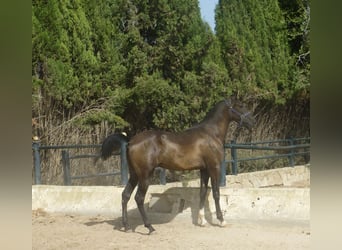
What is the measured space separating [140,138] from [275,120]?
681cm

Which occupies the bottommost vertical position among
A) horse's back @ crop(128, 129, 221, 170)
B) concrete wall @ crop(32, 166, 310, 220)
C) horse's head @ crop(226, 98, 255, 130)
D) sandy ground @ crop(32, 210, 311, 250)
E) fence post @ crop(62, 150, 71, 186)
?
sandy ground @ crop(32, 210, 311, 250)

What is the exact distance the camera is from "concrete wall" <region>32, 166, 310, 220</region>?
15.1 ft

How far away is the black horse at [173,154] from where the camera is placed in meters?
4.65

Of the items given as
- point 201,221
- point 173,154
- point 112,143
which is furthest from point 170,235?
point 112,143

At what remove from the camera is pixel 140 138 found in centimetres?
470

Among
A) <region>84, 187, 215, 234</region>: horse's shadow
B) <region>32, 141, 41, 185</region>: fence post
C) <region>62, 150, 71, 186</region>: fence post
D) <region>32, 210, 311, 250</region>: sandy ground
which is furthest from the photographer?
<region>62, 150, 71, 186</region>: fence post

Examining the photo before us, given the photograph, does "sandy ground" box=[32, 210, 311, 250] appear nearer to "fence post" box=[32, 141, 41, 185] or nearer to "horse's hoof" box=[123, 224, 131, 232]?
"horse's hoof" box=[123, 224, 131, 232]

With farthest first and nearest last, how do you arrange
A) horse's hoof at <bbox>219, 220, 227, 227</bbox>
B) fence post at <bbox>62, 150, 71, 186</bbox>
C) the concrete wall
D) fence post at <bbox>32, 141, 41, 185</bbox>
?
fence post at <bbox>62, 150, 71, 186</bbox>
fence post at <bbox>32, 141, 41, 185</bbox>
horse's hoof at <bbox>219, 220, 227, 227</bbox>
the concrete wall

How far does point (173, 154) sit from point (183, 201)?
2.05 feet

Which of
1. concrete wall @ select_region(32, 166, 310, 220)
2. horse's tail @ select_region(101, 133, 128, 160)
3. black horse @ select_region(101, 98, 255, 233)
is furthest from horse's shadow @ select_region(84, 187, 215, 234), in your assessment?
horse's tail @ select_region(101, 133, 128, 160)
